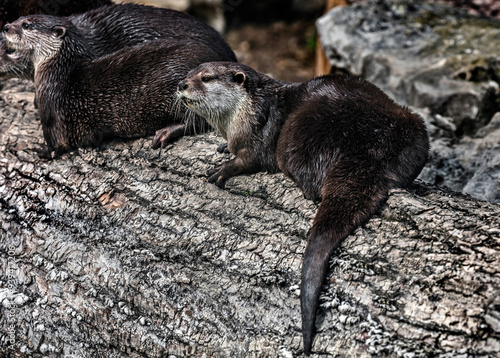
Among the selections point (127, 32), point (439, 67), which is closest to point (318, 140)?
point (127, 32)

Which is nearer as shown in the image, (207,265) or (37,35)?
(207,265)

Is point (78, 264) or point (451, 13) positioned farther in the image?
point (451, 13)

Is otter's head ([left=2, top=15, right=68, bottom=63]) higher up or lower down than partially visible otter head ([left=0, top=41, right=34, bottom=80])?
higher up

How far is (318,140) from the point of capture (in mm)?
2006

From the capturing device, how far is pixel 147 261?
2.04 m

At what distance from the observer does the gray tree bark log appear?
1620mm

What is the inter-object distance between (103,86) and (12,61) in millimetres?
541

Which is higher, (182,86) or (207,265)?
(182,86)

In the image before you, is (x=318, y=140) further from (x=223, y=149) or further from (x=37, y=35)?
(x=37, y=35)

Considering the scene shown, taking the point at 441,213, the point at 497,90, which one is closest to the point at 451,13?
the point at 497,90

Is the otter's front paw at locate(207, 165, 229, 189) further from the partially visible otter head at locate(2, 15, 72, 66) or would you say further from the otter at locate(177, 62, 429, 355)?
the partially visible otter head at locate(2, 15, 72, 66)

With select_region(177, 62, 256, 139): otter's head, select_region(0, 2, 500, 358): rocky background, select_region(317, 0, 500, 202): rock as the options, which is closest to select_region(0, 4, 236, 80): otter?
select_region(0, 2, 500, 358): rocky background

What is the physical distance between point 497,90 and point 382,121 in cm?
160

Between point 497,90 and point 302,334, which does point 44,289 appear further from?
point 497,90
